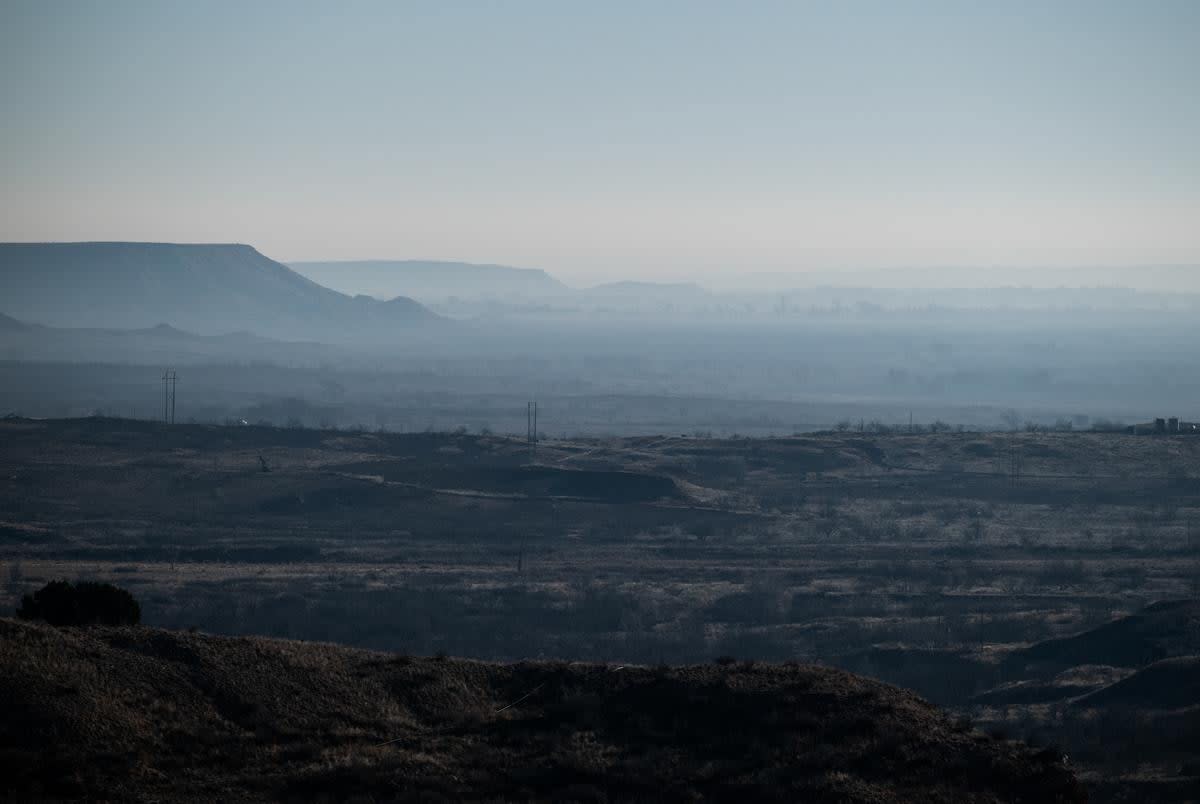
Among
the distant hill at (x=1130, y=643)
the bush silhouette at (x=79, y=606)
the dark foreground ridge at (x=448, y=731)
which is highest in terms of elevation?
the bush silhouette at (x=79, y=606)

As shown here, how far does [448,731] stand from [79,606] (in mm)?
6161

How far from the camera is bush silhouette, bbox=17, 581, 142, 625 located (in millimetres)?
20094

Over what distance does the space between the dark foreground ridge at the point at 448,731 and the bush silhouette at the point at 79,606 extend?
2.25 meters

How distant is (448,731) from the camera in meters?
17.0

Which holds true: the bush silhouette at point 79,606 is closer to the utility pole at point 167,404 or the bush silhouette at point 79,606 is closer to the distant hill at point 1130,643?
the distant hill at point 1130,643

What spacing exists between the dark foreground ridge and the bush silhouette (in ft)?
7.37

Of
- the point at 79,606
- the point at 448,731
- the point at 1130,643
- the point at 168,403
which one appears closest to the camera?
the point at 448,731

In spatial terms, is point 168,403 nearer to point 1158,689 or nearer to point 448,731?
point 1158,689

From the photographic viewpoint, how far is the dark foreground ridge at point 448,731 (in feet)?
49.1

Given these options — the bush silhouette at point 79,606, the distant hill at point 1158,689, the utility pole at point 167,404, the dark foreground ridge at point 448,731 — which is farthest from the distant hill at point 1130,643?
the utility pole at point 167,404

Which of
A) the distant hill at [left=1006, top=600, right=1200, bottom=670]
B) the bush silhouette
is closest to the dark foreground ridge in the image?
the bush silhouette

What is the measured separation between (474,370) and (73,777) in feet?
604

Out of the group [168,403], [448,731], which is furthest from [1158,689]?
[168,403]

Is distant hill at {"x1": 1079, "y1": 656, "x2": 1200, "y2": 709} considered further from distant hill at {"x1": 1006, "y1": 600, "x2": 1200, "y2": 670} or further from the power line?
the power line
